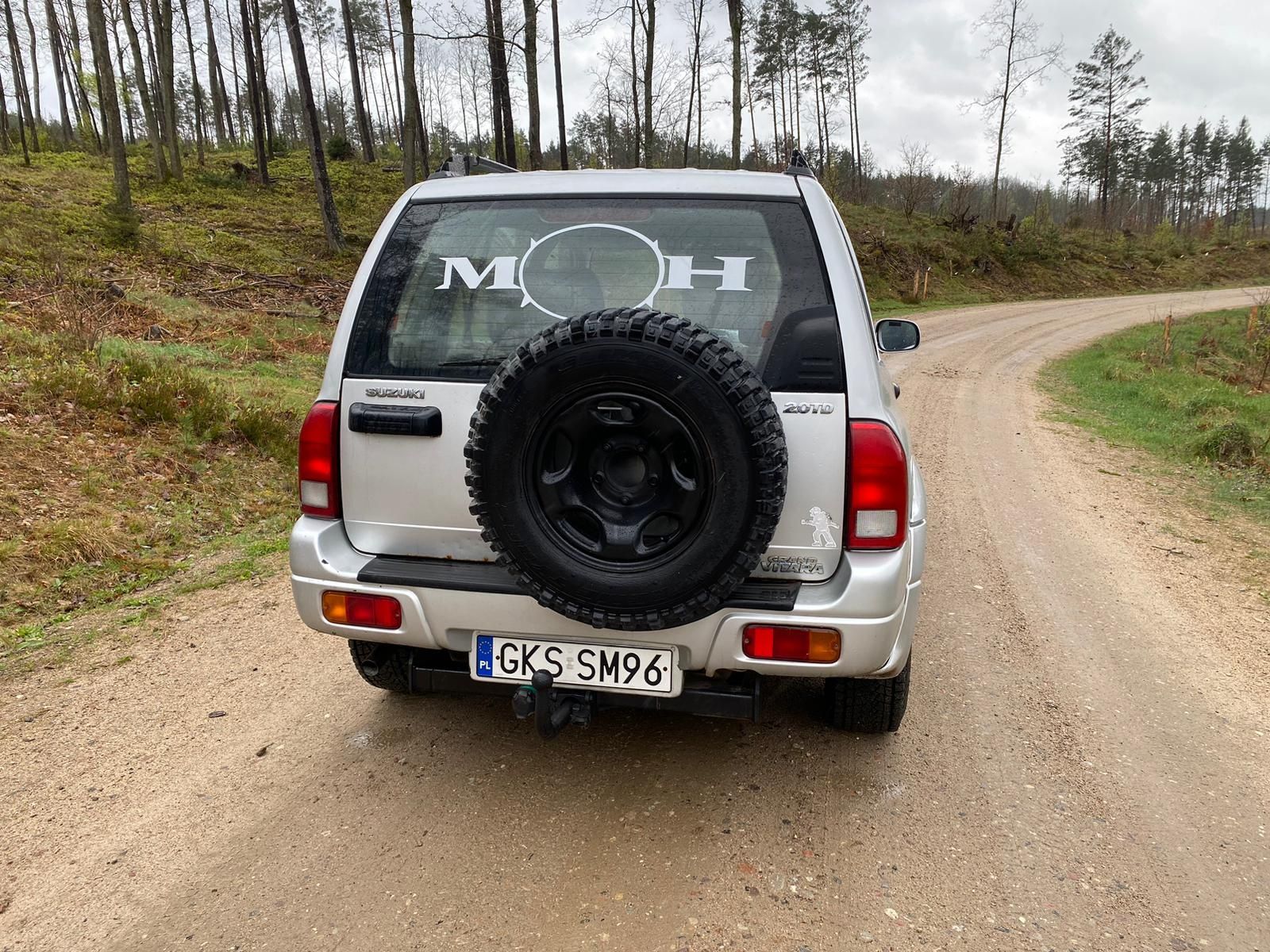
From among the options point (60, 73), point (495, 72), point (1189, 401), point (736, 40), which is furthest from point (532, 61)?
point (60, 73)

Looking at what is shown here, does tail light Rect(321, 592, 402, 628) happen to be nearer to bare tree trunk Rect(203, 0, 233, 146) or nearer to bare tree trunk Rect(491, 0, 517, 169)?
bare tree trunk Rect(491, 0, 517, 169)

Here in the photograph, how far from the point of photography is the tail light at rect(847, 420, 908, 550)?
2268 mm

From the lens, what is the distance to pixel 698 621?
2277 millimetres

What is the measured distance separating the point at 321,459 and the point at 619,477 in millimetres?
1008

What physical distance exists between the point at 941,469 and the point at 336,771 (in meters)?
5.90

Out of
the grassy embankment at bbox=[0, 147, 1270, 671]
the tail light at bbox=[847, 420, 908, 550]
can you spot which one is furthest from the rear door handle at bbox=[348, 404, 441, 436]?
the grassy embankment at bbox=[0, 147, 1270, 671]

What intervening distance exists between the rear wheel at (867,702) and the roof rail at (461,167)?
2.31m

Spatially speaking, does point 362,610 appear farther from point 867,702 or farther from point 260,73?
point 260,73

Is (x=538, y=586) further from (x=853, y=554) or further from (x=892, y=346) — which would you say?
(x=892, y=346)

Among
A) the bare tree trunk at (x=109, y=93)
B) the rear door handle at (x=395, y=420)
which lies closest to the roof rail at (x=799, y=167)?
the rear door handle at (x=395, y=420)

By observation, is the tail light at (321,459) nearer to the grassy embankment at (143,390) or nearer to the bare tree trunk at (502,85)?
the grassy embankment at (143,390)

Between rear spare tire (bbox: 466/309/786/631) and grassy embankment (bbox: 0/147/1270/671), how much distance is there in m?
Result: 2.97

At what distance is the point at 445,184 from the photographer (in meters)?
2.75

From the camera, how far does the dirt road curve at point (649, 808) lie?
2125mm
